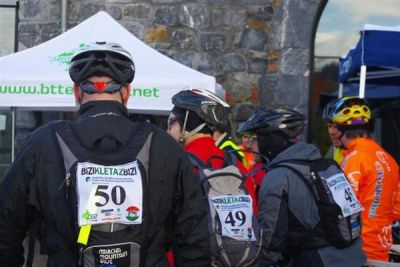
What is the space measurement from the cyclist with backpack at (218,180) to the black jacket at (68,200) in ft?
1.35

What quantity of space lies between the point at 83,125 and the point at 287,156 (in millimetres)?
1363

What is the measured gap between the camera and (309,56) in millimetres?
7297

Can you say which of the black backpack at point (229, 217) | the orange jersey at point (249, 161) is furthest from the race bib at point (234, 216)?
the orange jersey at point (249, 161)

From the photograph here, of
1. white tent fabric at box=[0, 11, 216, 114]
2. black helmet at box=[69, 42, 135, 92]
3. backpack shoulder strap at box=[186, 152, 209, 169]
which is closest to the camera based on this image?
black helmet at box=[69, 42, 135, 92]

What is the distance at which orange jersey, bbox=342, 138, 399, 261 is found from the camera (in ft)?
13.6

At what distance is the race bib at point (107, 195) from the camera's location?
2102 millimetres

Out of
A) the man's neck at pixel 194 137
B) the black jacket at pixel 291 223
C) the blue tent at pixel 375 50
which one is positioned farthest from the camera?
the blue tent at pixel 375 50

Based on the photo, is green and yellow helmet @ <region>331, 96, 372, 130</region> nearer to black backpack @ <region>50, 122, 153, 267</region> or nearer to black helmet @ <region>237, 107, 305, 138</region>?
black helmet @ <region>237, 107, 305, 138</region>

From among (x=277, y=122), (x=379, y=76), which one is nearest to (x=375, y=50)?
(x=379, y=76)

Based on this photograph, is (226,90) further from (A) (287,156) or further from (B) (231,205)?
(B) (231,205)

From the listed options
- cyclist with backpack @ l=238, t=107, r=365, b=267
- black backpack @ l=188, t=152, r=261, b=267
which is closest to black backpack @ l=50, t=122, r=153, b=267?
black backpack @ l=188, t=152, r=261, b=267

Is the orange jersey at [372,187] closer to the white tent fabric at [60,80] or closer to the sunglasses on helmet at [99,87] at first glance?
the white tent fabric at [60,80]

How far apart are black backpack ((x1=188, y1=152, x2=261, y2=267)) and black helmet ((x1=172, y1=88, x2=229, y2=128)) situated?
0.20 meters

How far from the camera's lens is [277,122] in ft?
11.3
